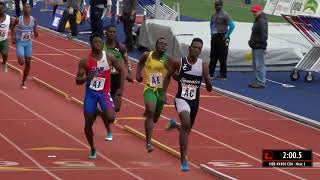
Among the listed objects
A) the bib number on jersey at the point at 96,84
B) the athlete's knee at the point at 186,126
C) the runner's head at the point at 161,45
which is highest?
the runner's head at the point at 161,45

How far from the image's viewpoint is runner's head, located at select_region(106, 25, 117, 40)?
16.2 metres

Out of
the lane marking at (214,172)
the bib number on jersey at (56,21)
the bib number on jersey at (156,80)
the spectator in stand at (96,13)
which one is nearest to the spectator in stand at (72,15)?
the bib number on jersey at (56,21)

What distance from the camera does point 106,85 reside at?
15086mm

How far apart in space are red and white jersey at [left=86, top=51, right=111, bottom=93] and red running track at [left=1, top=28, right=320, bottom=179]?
1.21 meters

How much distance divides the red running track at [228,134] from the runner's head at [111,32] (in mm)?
1823

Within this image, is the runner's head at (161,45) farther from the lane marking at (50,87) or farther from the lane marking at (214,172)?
the lane marking at (50,87)

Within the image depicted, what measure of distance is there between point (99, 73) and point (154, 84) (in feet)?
4.09

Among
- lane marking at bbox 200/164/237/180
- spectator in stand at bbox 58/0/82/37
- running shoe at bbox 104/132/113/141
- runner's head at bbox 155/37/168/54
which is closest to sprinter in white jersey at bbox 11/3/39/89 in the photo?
running shoe at bbox 104/132/113/141

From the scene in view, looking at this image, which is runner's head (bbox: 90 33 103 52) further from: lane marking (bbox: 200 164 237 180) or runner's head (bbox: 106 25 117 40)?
lane marking (bbox: 200 164 237 180)

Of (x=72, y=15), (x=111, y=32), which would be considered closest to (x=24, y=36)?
(x=111, y=32)

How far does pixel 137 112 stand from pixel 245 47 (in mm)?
7738

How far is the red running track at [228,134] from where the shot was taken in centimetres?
1498

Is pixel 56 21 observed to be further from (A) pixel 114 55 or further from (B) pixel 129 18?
(A) pixel 114 55

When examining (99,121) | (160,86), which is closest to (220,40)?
(99,121)
